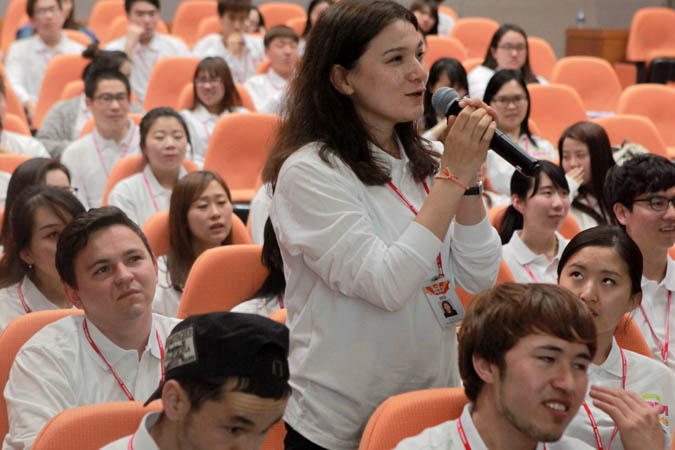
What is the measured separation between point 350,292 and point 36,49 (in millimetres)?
6236

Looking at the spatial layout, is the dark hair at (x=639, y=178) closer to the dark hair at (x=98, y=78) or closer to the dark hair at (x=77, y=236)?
the dark hair at (x=77, y=236)

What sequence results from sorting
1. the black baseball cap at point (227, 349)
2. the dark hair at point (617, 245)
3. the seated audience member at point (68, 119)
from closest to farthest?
the black baseball cap at point (227, 349) → the dark hair at point (617, 245) → the seated audience member at point (68, 119)

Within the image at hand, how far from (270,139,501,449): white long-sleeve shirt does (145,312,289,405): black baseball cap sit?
7.7 inches

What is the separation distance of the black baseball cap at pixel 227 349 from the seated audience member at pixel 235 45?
5.96m

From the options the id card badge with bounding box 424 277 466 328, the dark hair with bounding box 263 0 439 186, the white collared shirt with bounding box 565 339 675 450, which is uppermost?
the dark hair with bounding box 263 0 439 186

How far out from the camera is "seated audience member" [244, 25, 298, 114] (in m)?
6.38

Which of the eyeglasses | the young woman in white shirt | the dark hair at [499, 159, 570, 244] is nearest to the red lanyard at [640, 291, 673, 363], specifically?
the eyeglasses

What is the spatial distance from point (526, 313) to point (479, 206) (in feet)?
0.67

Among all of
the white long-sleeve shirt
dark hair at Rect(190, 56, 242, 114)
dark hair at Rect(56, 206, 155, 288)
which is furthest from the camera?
dark hair at Rect(190, 56, 242, 114)

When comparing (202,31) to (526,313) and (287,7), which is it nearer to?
(287,7)

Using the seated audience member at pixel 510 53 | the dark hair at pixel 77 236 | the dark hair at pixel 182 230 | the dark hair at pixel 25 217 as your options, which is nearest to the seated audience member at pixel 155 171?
the dark hair at pixel 182 230

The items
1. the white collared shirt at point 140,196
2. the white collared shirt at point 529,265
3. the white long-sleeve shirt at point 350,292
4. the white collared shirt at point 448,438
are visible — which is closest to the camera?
the white long-sleeve shirt at point 350,292

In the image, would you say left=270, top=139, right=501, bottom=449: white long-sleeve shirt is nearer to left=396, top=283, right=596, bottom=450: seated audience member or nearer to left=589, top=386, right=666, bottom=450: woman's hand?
left=396, top=283, right=596, bottom=450: seated audience member

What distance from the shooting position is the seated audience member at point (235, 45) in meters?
7.11
